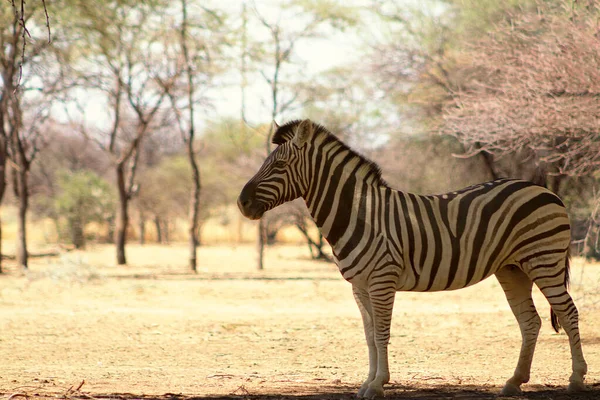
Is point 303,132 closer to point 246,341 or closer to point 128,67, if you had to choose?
point 246,341

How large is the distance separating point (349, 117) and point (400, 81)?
256 inches

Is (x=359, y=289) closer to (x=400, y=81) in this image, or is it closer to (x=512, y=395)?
(x=512, y=395)

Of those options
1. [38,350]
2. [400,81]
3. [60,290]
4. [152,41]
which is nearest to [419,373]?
[38,350]

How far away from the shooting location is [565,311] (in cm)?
586

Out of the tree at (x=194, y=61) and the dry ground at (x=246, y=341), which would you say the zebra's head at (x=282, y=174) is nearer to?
the dry ground at (x=246, y=341)

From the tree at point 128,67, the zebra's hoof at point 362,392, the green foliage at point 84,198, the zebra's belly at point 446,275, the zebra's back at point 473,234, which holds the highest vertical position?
the tree at point 128,67

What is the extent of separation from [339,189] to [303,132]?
0.53 metres

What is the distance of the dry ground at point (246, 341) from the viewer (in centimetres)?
619

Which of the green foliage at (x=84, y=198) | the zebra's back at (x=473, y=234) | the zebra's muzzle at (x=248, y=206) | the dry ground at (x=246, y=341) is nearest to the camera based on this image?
the zebra's muzzle at (x=248, y=206)

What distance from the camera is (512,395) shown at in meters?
5.70

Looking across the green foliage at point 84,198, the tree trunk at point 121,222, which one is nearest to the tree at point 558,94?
the tree trunk at point 121,222

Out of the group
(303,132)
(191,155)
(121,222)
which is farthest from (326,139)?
(121,222)

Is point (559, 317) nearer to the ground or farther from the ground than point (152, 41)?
nearer to the ground

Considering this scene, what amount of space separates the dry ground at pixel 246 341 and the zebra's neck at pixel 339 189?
1330mm
